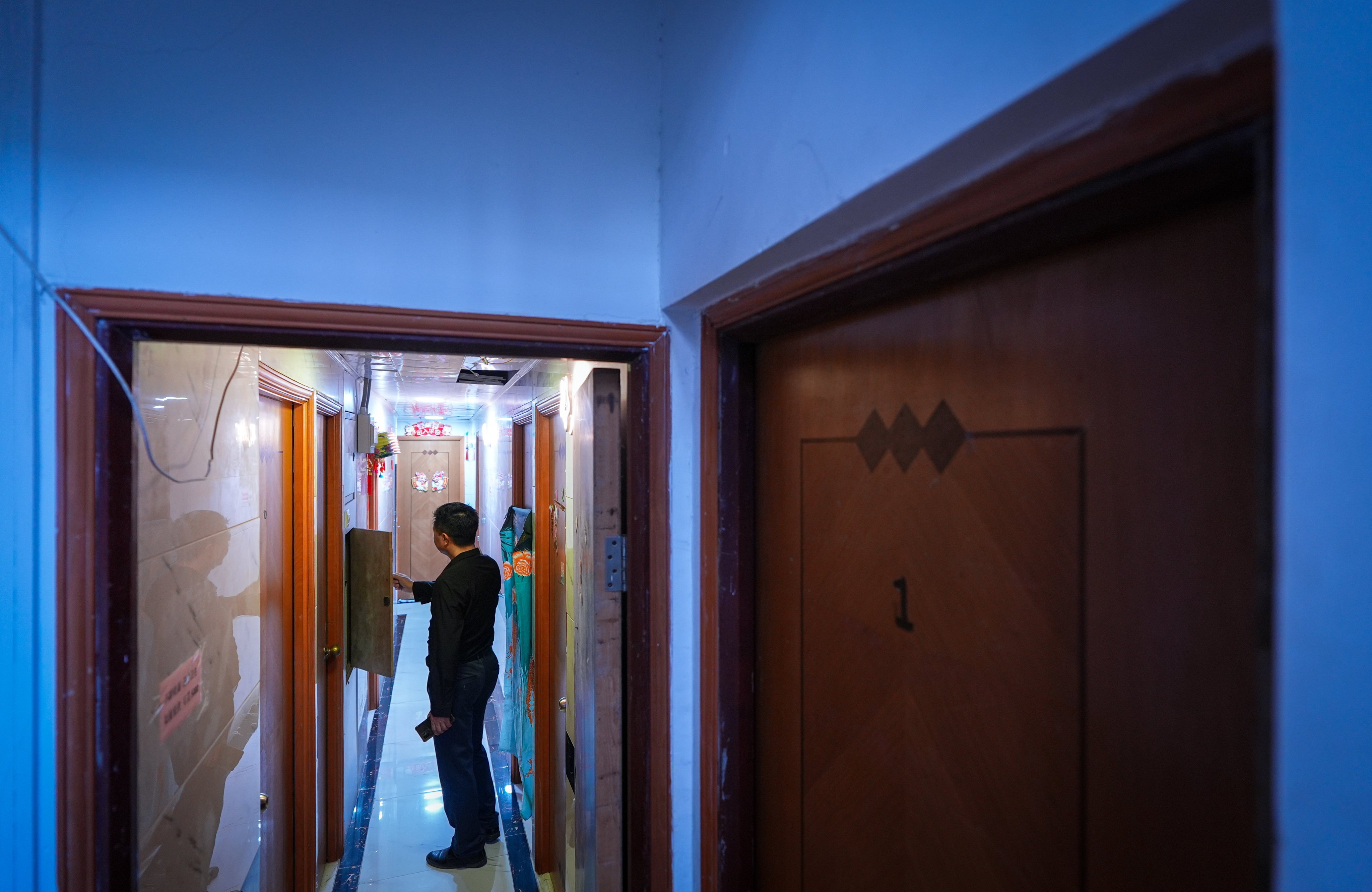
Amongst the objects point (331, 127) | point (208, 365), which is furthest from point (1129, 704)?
point (208, 365)

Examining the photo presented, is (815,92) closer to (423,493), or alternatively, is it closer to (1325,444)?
(1325,444)

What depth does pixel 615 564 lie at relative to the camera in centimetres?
132

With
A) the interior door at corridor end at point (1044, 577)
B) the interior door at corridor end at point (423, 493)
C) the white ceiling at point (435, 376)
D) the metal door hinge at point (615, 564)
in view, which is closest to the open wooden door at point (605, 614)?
the metal door hinge at point (615, 564)

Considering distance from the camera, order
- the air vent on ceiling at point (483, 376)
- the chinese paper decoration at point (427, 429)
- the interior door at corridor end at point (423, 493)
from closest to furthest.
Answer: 1. the air vent on ceiling at point (483, 376)
2. the chinese paper decoration at point (427, 429)
3. the interior door at corridor end at point (423, 493)

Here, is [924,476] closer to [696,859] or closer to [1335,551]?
[1335,551]

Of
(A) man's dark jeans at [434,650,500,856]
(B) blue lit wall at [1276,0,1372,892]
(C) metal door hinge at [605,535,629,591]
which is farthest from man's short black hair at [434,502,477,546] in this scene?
(B) blue lit wall at [1276,0,1372,892]

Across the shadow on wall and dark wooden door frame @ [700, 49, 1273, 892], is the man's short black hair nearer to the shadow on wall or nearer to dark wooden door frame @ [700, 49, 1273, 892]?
the shadow on wall

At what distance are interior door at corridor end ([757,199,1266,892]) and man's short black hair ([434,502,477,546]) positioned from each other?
235 cm

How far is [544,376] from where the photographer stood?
8.96 ft

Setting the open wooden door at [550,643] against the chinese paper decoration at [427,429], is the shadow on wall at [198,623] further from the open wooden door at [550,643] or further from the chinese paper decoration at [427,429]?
the chinese paper decoration at [427,429]

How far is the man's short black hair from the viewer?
9.75 feet

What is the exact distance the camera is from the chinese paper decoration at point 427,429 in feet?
26.6

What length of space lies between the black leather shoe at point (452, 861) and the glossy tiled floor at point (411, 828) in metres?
0.02

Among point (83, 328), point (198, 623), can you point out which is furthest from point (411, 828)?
point (83, 328)
